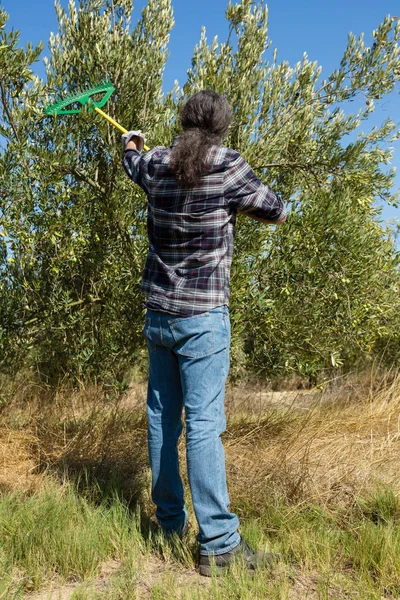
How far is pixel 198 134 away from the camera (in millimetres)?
3107

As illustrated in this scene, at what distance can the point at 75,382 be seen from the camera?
5965mm

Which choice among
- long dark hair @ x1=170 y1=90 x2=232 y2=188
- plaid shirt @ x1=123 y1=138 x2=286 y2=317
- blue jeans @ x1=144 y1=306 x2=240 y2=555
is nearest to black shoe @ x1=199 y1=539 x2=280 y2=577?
blue jeans @ x1=144 y1=306 x2=240 y2=555

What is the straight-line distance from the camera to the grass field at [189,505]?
2959mm

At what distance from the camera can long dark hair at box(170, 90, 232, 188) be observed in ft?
9.99

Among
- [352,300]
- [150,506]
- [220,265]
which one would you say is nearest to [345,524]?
[150,506]

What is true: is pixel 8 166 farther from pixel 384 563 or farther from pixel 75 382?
pixel 384 563

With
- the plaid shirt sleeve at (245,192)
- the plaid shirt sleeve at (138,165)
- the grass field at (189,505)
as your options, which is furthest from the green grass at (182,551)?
the plaid shirt sleeve at (138,165)

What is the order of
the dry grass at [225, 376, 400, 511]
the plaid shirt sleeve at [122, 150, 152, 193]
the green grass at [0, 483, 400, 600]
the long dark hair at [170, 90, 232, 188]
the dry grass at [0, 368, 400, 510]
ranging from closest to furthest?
the green grass at [0, 483, 400, 600]
the long dark hair at [170, 90, 232, 188]
the plaid shirt sleeve at [122, 150, 152, 193]
the dry grass at [225, 376, 400, 511]
the dry grass at [0, 368, 400, 510]

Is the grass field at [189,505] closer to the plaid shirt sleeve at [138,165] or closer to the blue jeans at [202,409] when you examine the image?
the blue jeans at [202,409]

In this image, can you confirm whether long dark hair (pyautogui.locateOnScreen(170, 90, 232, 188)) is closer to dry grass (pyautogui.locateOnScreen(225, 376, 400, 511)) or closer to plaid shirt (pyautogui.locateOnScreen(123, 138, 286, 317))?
plaid shirt (pyautogui.locateOnScreen(123, 138, 286, 317))

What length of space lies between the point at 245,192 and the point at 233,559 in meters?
1.88

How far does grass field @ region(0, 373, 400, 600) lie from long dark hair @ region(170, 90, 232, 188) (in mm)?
1992

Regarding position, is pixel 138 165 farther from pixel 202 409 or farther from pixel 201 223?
pixel 202 409

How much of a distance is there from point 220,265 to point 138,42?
305 cm
